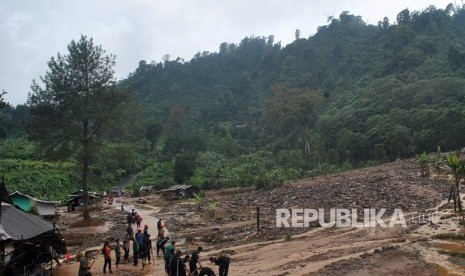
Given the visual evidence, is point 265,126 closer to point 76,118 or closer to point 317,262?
point 76,118

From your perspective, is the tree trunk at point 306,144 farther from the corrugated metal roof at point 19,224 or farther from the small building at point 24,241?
the corrugated metal roof at point 19,224

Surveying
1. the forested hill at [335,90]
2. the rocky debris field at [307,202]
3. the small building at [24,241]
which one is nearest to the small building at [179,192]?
the rocky debris field at [307,202]

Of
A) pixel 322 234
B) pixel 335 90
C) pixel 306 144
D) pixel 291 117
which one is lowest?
pixel 322 234

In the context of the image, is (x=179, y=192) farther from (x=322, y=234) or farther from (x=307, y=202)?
(x=322, y=234)

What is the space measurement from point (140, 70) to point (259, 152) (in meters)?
97.3

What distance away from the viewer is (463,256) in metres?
16.5

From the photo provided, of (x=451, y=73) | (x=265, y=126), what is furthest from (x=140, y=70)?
(x=451, y=73)

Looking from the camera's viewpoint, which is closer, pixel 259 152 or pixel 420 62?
pixel 259 152

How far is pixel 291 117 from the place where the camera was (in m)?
77.2

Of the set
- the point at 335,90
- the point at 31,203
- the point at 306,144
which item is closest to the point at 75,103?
the point at 31,203

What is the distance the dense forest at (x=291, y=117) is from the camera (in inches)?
2199

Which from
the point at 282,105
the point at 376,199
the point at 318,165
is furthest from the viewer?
the point at 282,105

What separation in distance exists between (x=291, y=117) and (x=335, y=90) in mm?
34563

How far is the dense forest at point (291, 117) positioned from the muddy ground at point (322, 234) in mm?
7784
